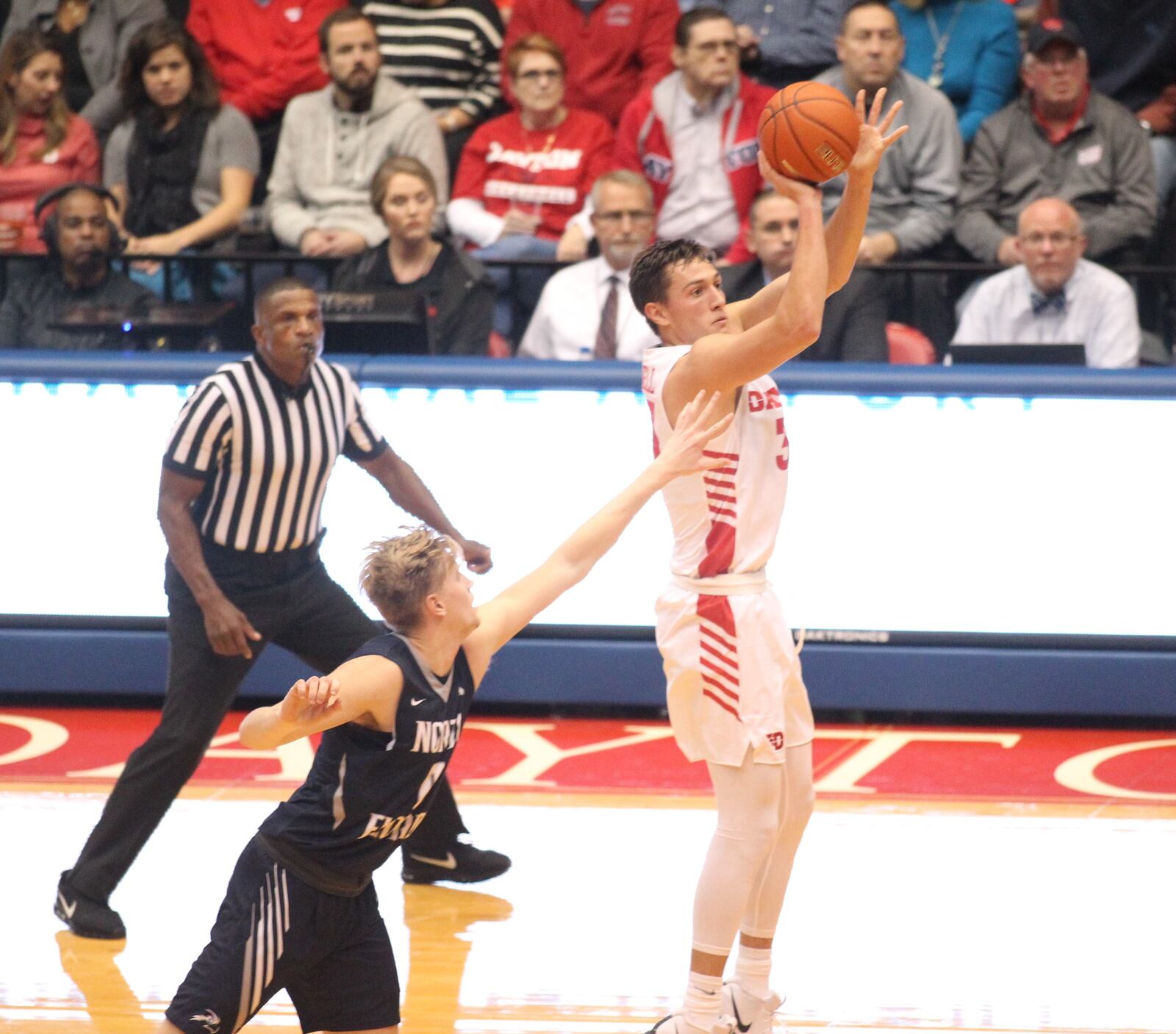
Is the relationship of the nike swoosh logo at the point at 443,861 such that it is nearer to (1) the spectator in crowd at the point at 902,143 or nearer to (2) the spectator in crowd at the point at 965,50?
(1) the spectator in crowd at the point at 902,143

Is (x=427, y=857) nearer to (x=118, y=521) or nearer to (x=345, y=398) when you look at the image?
(x=345, y=398)

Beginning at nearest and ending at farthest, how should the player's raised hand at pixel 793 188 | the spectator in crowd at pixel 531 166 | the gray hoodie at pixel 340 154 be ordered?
the player's raised hand at pixel 793 188
the spectator in crowd at pixel 531 166
the gray hoodie at pixel 340 154

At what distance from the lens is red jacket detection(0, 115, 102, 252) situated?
9250 mm

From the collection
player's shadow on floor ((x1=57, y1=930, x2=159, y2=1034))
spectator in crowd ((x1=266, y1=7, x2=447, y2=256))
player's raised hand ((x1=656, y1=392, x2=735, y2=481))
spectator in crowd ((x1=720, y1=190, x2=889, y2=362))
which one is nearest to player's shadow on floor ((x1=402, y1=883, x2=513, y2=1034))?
player's shadow on floor ((x1=57, y1=930, x2=159, y2=1034))

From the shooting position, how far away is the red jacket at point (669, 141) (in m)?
8.54

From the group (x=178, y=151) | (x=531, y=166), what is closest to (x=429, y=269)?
(x=531, y=166)

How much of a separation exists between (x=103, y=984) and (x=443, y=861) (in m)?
1.17

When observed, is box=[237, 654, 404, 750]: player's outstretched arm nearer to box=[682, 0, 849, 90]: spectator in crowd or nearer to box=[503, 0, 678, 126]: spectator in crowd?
box=[503, 0, 678, 126]: spectator in crowd

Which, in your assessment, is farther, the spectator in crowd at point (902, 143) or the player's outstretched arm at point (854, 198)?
the spectator in crowd at point (902, 143)

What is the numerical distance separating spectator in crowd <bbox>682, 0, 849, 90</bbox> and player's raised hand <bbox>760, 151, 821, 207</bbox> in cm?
527

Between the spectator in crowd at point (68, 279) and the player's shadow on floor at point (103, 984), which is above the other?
the spectator in crowd at point (68, 279)

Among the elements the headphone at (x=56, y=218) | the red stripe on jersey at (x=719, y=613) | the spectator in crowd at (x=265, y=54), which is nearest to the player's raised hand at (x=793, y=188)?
the red stripe on jersey at (x=719, y=613)

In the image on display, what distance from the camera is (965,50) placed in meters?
9.01

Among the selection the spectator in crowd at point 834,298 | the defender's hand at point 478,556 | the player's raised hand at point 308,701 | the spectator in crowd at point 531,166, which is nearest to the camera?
the player's raised hand at point 308,701
